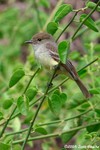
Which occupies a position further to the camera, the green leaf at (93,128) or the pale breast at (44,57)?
the pale breast at (44,57)

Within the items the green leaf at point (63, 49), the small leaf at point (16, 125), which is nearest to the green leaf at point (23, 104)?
the green leaf at point (63, 49)

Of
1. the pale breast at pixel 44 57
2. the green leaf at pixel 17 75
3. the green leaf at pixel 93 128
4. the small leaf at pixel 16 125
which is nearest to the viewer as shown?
the green leaf at pixel 17 75

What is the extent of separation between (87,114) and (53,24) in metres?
0.90

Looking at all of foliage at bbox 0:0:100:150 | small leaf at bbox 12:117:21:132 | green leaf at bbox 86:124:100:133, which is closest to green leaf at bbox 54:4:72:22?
foliage at bbox 0:0:100:150

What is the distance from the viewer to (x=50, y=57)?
383 cm

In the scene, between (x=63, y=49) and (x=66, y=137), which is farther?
(x=66, y=137)

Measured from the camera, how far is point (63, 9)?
320cm

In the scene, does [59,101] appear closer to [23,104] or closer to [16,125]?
[23,104]

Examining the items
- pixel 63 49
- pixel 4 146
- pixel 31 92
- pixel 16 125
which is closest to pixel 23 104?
pixel 31 92

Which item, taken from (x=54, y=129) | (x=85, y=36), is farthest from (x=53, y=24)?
(x=85, y=36)

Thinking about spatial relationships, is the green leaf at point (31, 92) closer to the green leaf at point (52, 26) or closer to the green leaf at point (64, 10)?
the green leaf at point (52, 26)

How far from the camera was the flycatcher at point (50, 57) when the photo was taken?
3.71 meters

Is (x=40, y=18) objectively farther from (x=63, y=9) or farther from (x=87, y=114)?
(x=63, y=9)

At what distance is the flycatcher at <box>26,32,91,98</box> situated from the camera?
3.71 metres
